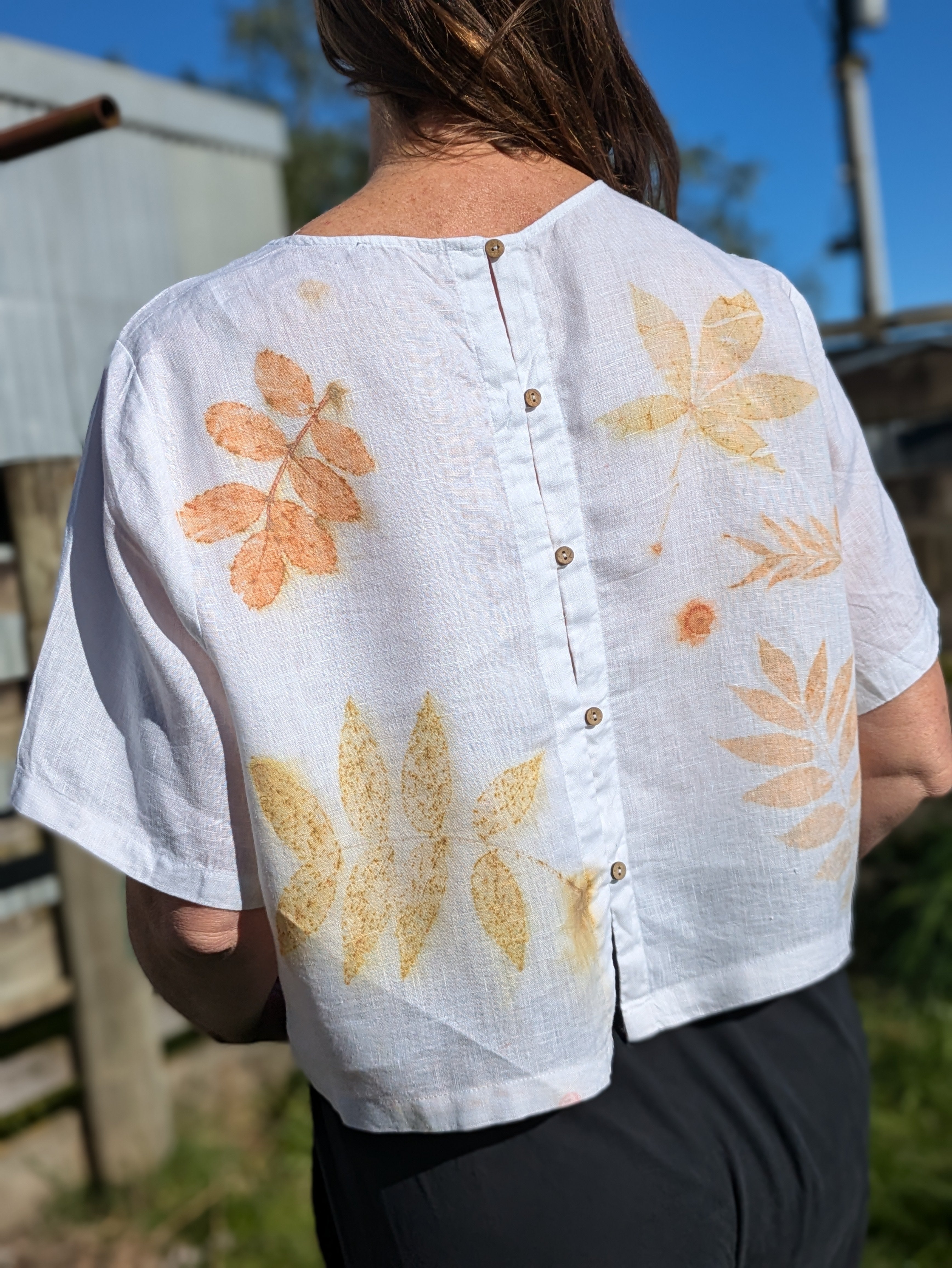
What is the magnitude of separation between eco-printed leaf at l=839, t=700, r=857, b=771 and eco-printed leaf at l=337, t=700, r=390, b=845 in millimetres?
418

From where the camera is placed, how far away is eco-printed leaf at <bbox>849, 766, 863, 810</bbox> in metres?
0.99

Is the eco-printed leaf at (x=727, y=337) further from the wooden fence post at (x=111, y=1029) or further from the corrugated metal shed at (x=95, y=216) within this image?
the corrugated metal shed at (x=95, y=216)

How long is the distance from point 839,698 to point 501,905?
36 centimetres

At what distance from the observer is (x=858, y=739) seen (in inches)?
42.1

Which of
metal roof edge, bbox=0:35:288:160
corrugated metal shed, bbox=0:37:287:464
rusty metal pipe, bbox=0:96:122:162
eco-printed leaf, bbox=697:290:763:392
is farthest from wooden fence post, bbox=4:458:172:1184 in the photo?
metal roof edge, bbox=0:35:288:160

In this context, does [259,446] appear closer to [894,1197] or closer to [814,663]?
[814,663]

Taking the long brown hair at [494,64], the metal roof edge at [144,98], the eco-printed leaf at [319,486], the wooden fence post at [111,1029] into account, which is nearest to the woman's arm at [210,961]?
the eco-printed leaf at [319,486]

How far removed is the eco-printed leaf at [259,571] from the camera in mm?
824

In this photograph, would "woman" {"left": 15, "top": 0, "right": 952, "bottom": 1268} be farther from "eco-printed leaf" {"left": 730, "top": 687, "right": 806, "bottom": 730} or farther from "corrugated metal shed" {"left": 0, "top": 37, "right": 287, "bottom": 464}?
"corrugated metal shed" {"left": 0, "top": 37, "right": 287, "bottom": 464}

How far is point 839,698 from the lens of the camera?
0.97 metres

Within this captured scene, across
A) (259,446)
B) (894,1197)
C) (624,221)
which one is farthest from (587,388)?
(894,1197)

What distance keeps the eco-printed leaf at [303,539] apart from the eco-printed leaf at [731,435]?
33cm

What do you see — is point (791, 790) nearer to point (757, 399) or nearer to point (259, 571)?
point (757, 399)

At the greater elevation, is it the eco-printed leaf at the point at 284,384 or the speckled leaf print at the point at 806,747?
the eco-printed leaf at the point at 284,384
